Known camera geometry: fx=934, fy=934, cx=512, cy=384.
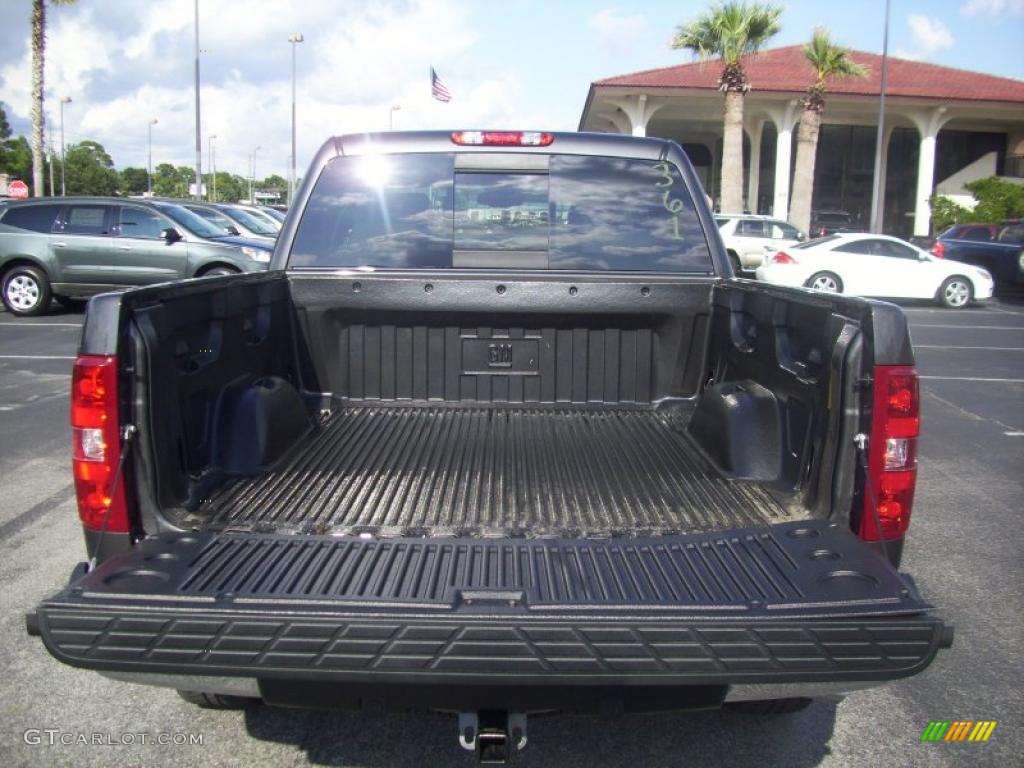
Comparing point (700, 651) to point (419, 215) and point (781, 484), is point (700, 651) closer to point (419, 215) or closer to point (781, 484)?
point (781, 484)

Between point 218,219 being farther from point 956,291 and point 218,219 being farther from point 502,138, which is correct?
point 502,138

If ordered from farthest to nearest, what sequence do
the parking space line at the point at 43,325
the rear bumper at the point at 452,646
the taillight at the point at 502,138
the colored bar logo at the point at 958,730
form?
the parking space line at the point at 43,325, the taillight at the point at 502,138, the colored bar logo at the point at 958,730, the rear bumper at the point at 452,646

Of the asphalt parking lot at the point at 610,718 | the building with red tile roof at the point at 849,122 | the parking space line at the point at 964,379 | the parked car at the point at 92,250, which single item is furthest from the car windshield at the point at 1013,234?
the asphalt parking lot at the point at 610,718

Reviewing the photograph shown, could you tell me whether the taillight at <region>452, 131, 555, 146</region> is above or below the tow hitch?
above

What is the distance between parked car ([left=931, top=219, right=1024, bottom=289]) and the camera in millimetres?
22047

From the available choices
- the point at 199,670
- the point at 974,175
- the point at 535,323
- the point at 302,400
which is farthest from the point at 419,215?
the point at 974,175

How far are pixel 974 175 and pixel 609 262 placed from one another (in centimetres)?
3919

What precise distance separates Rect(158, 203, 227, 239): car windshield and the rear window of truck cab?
1237cm

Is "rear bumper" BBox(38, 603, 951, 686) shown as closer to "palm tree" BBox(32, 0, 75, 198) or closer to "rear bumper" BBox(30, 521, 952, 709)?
"rear bumper" BBox(30, 521, 952, 709)

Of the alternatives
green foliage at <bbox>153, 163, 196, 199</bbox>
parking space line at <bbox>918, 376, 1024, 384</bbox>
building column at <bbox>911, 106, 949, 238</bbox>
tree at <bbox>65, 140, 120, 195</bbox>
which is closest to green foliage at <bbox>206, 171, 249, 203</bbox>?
green foliage at <bbox>153, 163, 196, 199</bbox>

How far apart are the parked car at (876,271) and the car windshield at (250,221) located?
423 inches

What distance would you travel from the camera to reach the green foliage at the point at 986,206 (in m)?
30.0

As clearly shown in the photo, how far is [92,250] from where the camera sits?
15.1 metres

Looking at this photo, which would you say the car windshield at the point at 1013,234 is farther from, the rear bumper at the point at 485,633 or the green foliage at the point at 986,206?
the rear bumper at the point at 485,633
